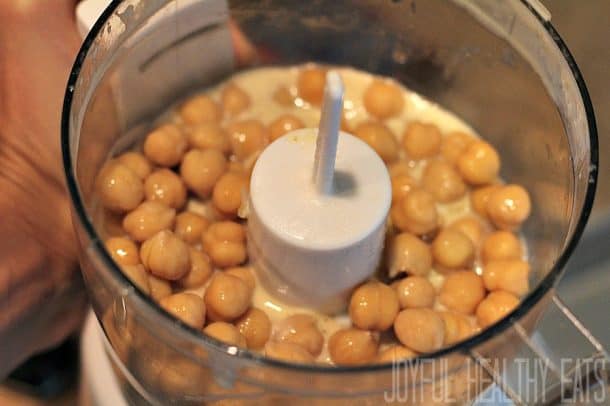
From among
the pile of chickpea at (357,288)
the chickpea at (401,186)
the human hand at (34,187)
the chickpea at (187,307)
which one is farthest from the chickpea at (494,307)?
the human hand at (34,187)

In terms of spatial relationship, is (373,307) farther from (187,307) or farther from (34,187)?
(34,187)

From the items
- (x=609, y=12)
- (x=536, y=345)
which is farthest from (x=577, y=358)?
(x=609, y=12)

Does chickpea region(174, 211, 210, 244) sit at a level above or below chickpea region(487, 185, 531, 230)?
below

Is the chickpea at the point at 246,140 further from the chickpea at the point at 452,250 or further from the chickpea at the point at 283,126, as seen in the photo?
the chickpea at the point at 452,250

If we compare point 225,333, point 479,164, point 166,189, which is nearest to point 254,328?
point 225,333

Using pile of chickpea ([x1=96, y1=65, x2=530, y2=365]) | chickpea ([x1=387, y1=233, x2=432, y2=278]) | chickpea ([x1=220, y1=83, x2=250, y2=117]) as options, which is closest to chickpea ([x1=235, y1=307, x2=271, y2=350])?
pile of chickpea ([x1=96, y1=65, x2=530, y2=365])

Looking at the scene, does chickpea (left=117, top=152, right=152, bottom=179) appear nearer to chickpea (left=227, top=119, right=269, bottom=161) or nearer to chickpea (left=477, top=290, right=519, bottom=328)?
chickpea (left=227, top=119, right=269, bottom=161)
